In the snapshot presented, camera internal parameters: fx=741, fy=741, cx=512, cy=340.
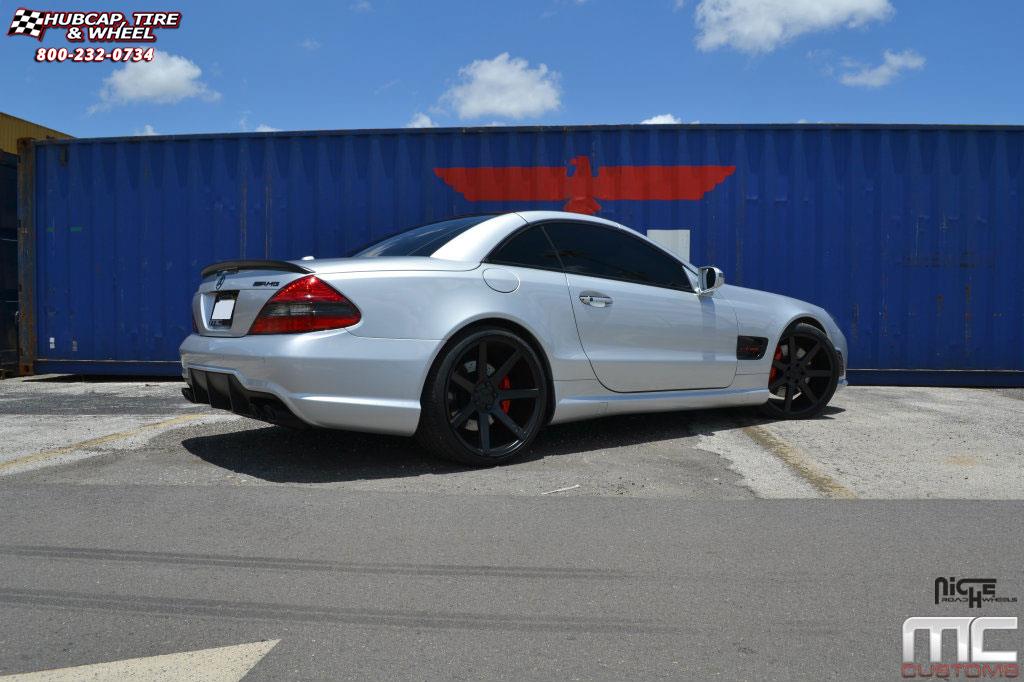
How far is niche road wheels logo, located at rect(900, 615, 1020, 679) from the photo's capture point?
1753mm

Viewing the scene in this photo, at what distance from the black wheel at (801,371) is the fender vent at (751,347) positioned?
30 centimetres

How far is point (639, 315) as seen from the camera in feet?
14.5

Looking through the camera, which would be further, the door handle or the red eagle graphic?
→ the red eagle graphic

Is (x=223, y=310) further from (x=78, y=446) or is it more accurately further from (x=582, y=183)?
(x=582, y=183)

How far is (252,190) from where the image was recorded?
8148 millimetres

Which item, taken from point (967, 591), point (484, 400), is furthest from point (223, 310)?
point (967, 591)

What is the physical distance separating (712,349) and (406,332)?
2.17m

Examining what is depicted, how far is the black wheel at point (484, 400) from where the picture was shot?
11.9ft

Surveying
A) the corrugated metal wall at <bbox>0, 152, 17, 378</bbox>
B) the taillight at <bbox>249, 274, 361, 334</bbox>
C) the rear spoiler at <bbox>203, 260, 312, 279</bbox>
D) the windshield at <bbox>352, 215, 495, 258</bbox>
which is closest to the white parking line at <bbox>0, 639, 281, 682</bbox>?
the taillight at <bbox>249, 274, 361, 334</bbox>

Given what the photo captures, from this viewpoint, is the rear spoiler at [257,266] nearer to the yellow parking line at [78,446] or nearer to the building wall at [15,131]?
the yellow parking line at [78,446]

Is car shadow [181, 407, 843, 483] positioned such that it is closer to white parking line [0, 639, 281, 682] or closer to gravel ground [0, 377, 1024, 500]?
gravel ground [0, 377, 1024, 500]

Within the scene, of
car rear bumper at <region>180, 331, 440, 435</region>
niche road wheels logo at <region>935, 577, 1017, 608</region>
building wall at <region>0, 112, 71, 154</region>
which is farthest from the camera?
building wall at <region>0, 112, 71, 154</region>

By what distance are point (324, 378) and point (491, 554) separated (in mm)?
1307

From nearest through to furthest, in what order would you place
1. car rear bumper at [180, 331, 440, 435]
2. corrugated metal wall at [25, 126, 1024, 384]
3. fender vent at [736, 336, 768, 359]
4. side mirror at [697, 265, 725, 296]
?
car rear bumper at [180, 331, 440, 435], side mirror at [697, 265, 725, 296], fender vent at [736, 336, 768, 359], corrugated metal wall at [25, 126, 1024, 384]
